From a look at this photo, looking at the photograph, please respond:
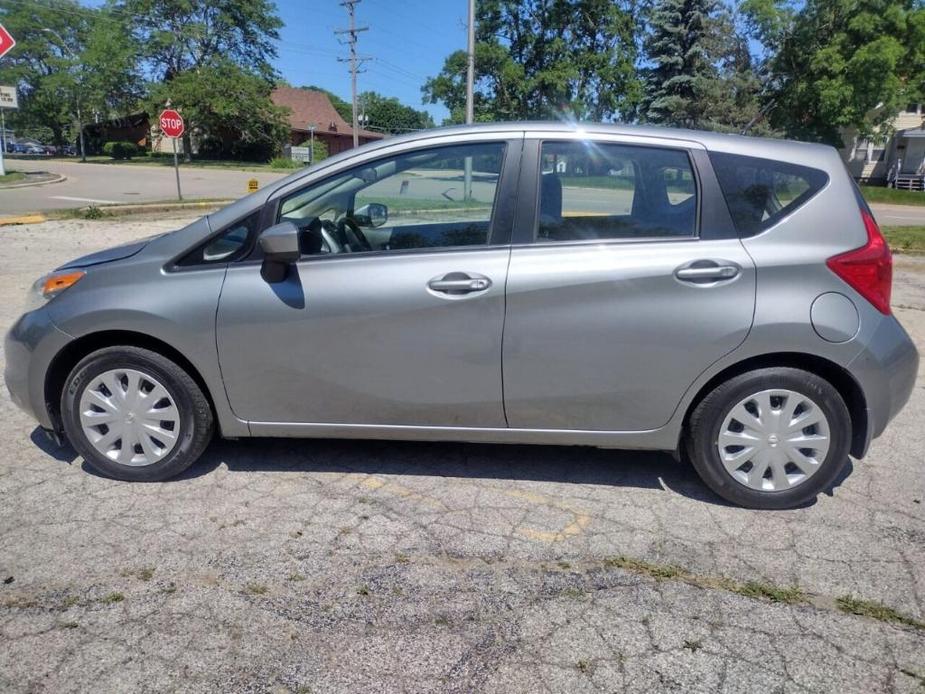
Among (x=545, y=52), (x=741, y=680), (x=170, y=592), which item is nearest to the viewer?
(x=741, y=680)

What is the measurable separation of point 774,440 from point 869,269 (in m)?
0.90

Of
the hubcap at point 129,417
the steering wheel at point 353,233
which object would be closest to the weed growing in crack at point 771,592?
the steering wheel at point 353,233

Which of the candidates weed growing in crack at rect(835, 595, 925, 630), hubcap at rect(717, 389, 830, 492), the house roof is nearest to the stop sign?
hubcap at rect(717, 389, 830, 492)

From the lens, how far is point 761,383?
3248 mm

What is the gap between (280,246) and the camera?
3.18 m

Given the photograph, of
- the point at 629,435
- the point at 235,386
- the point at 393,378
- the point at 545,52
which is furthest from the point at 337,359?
the point at 545,52

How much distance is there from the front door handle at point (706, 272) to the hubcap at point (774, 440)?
23.0 inches

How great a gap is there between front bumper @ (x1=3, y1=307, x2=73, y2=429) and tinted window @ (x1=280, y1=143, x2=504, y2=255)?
4.33ft

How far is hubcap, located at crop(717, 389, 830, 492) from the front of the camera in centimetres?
327

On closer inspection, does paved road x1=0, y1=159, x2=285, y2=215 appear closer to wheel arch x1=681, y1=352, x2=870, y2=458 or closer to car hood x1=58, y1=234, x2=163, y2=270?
car hood x1=58, y1=234, x2=163, y2=270

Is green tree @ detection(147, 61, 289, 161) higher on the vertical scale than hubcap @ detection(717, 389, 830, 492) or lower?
higher

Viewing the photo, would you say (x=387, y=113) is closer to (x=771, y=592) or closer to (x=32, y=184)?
(x=32, y=184)

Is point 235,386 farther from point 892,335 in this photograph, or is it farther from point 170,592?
point 892,335

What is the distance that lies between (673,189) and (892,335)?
1.23 m
